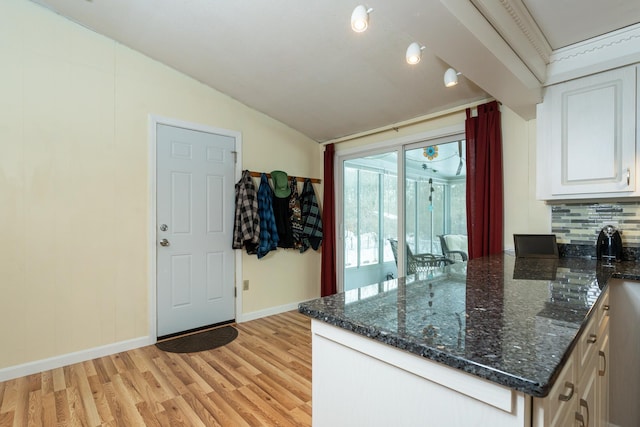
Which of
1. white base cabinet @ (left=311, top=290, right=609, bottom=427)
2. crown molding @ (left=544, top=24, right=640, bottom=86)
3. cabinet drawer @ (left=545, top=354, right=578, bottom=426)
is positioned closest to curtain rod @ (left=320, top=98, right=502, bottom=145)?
crown molding @ (left=544, top=24, right=640, bottom=86)

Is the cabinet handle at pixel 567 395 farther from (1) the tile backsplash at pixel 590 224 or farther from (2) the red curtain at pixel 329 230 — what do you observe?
(2) the red curtain at pixel 329 230

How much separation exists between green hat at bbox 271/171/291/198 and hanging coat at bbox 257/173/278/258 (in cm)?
9

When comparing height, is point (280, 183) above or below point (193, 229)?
above

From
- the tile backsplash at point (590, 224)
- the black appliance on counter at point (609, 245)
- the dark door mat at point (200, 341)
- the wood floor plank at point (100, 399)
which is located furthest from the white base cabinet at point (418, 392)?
the dark door mat at point (200, 341)

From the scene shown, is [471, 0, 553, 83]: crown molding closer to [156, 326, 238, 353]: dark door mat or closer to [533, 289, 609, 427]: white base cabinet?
[533, 289, 609, 427]: white base cabinet

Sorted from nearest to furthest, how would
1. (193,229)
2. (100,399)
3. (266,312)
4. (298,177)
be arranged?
(100,399) → (193,229) → (266,312) → (298,177)

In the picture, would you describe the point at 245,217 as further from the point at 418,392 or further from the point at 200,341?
the point at 418,392

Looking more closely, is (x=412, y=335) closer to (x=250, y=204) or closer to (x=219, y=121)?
(x=250, y=204)

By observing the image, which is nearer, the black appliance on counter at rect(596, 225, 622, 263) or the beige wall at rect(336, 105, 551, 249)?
the black appliance on counter at rect(596, 225, 622, 263)

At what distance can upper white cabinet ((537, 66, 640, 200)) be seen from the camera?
1750mm

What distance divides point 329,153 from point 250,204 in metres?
1.31

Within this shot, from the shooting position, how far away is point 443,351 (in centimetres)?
67

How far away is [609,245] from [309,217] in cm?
277

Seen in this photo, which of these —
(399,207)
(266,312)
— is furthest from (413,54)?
(266,312)
